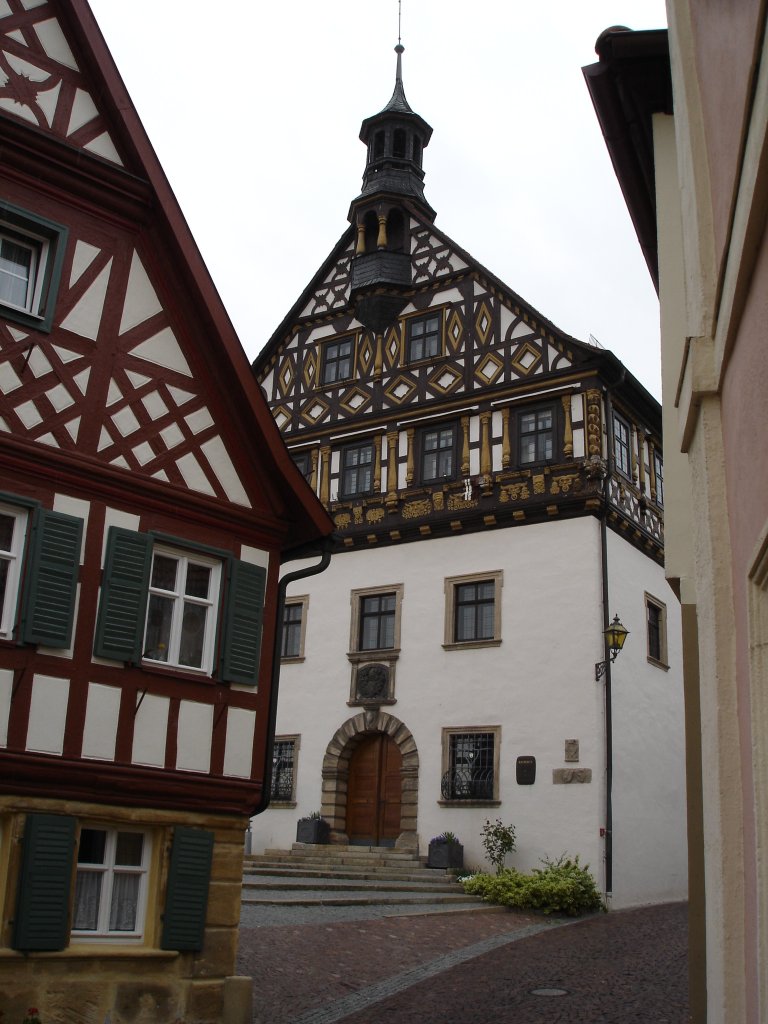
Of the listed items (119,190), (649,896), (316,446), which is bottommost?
(649,896)

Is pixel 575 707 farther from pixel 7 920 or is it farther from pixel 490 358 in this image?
pixel 7 920

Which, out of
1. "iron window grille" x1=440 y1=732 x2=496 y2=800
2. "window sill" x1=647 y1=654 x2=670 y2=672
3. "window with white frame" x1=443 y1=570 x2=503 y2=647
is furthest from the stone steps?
"window sill" x1=647 y1=654 x2=670 y2=672

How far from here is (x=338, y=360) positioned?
28.0 meters

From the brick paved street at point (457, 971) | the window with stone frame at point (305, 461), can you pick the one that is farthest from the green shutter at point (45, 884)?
the window with stone frame at point (305, 461)

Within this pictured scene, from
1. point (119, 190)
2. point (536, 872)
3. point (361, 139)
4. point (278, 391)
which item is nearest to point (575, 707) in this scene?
point (536, 872)

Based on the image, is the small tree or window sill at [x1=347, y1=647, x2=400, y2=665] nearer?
the small tree

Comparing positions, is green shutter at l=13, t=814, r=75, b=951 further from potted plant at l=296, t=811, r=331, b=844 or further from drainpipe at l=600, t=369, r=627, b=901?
potted plant at l=296, t=811, r=331, b=844

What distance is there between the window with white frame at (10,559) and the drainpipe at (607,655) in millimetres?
13991

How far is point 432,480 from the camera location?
2530 cm

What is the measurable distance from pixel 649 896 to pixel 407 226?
16366mm

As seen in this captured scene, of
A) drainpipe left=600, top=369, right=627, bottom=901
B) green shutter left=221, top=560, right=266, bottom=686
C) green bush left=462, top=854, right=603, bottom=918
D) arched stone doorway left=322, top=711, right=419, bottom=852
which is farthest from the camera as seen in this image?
arched stone doorway left=322, top=711, right=419, bottom=852

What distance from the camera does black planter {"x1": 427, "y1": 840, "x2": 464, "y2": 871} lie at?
2203 centimetres

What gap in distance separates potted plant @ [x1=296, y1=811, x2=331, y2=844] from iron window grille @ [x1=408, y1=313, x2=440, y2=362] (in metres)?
10.5

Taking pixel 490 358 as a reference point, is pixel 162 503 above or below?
below
